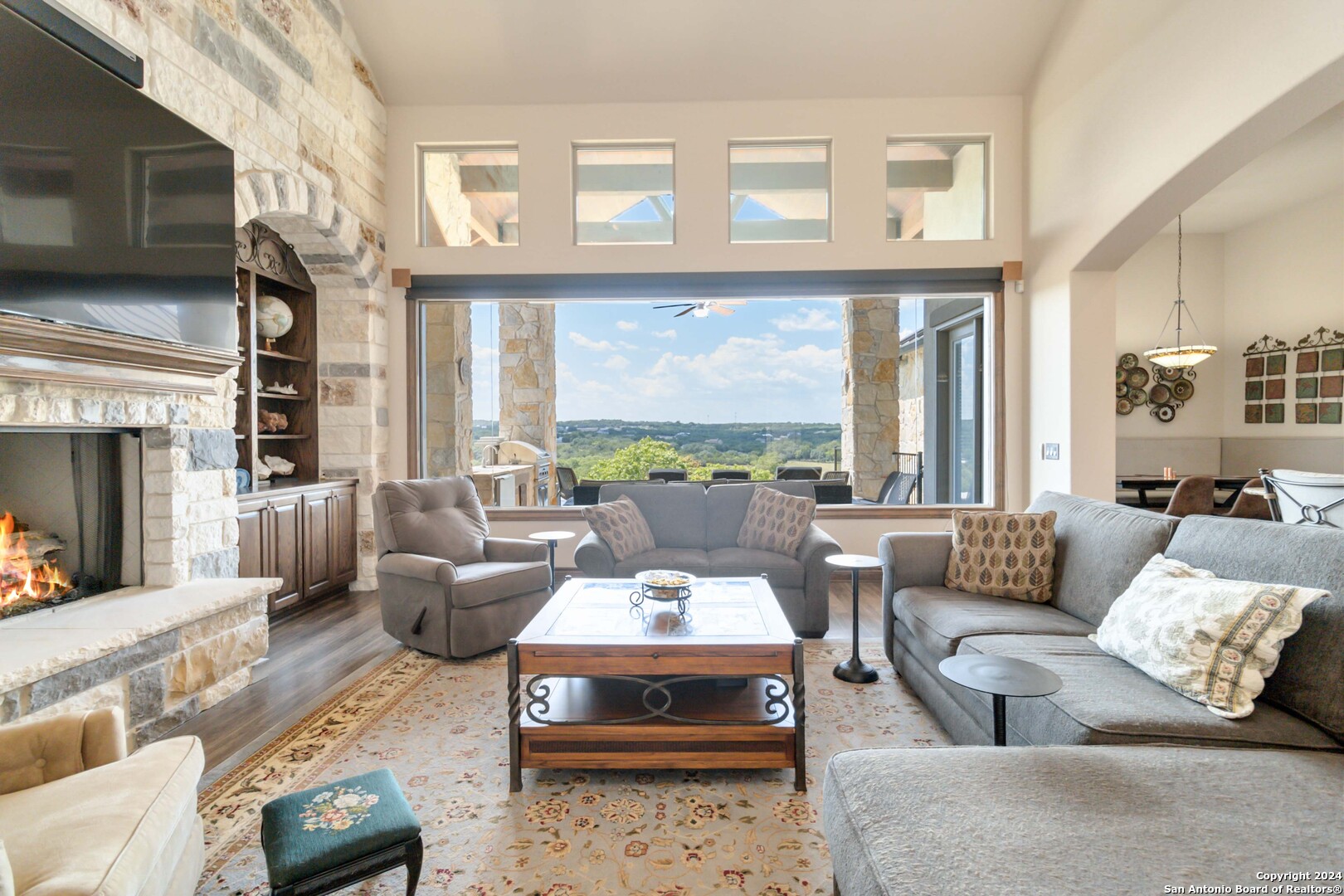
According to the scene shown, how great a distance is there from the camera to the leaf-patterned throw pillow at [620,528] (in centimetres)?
424

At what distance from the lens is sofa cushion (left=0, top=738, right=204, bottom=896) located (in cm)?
119

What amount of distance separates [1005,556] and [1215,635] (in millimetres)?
1265

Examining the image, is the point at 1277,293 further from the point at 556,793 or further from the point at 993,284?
the point at 556,793

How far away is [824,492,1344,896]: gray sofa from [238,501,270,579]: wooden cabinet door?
3778 millimetres

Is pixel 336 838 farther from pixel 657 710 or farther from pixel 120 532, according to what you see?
pixel 120 532

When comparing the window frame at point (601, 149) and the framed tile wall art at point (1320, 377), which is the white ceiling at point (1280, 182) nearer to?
the framed tile wall art at point (1320, 377)

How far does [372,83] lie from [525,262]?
183 centimetres

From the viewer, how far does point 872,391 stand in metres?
8.28

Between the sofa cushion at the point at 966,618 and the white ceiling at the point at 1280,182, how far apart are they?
4397 millimetres

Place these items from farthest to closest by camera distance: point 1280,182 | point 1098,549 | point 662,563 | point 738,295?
point 1280,182 < point 738,295 < point 662,563 < point 1098,549

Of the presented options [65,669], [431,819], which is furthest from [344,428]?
[431,819]

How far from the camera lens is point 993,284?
5566 millimetres

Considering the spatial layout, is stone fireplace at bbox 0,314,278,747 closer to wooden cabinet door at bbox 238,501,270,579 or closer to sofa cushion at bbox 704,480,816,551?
wooden cabinet door at bbox 238,501,270,579

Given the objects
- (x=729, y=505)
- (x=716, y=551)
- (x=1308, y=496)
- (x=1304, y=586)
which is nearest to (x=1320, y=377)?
(x=1308, y=496)
